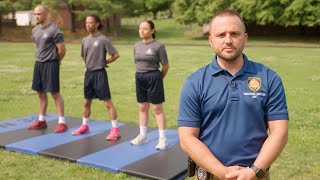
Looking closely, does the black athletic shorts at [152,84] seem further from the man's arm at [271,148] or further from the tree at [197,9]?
the tree at [197,9]

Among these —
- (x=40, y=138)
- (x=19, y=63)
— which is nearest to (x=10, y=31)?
(x=19, y=63)

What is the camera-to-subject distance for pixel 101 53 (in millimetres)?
7059

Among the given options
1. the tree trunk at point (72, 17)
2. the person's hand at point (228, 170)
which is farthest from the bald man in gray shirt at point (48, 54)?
the tree trunk at point (72, 17)

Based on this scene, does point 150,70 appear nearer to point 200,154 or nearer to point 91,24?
point 91,24

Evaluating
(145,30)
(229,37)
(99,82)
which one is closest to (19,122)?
(99,82)

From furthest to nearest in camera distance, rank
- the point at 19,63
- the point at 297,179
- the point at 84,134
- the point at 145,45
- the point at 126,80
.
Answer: the point at 19,63 → the point at 126,80 → the point at 84,134 → the point at 145,45 → the point at 297,179

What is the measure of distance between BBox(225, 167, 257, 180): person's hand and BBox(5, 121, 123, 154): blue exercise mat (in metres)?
4.55

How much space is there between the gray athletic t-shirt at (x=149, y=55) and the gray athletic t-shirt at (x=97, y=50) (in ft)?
2.44

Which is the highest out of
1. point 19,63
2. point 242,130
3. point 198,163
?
point 242,130

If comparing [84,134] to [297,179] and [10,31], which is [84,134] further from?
[10,31]

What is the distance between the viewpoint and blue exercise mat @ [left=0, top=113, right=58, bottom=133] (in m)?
8.06

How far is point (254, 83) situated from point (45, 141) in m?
5.15

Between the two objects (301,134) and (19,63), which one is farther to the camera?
(19,63)

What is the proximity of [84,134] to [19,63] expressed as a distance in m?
14.0
